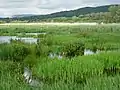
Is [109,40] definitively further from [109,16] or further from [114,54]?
[109,16]

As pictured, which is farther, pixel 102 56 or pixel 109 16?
pixel 109 16

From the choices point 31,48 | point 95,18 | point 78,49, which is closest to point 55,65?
point 31,48

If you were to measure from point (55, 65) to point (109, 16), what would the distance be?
118769 millimetres

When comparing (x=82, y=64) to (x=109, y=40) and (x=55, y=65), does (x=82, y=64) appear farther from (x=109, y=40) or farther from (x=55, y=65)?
(x=109, y=40)

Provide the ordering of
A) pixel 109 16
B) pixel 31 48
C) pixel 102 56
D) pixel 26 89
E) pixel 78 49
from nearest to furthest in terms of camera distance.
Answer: pixel 26 89, pixel 102 56, pixel 31 48, pixel 78 49, pixel 109 16

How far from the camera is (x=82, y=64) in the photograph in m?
16.6

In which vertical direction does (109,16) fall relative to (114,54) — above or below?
below

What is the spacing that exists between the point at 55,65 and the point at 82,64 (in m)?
1.35

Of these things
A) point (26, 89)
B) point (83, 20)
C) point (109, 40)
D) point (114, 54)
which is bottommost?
point (83, 20)

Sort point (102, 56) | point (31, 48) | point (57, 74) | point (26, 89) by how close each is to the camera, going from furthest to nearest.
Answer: point (31, 48) < point (102, 56) < point (57, 74) < point (26, 89)

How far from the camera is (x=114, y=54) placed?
19922 millimetres

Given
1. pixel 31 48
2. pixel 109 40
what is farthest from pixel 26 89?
pixel 109 40

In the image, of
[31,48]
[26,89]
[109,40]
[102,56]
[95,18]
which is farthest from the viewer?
[95,18]

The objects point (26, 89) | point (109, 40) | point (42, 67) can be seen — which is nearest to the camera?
point (26, 89)
